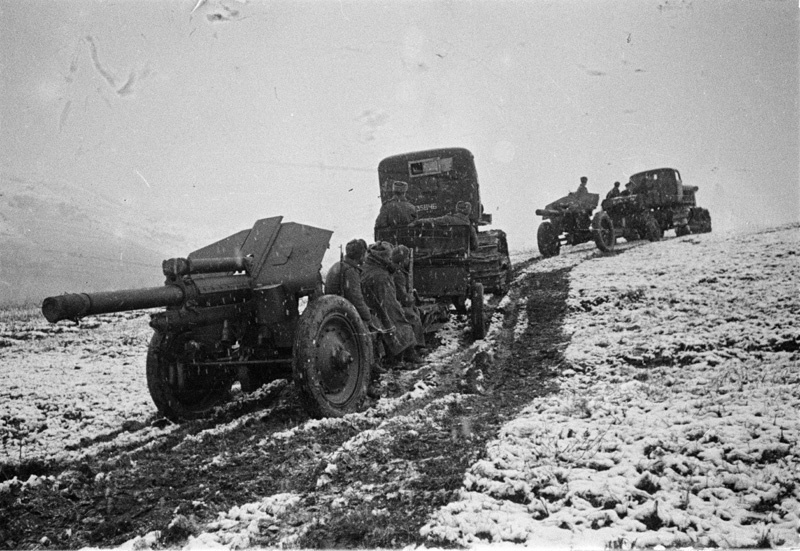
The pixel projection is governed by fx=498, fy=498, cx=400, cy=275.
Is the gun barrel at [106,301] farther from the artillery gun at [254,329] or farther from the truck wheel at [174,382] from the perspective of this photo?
the truck wheel at [174,382]

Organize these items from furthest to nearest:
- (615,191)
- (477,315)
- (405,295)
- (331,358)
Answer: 1. (615,191)
2. (477,315)
3. (405,295)
4. (331,358)

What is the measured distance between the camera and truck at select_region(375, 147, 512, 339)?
26.6 ft

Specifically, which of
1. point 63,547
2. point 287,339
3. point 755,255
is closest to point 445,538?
point 63,547

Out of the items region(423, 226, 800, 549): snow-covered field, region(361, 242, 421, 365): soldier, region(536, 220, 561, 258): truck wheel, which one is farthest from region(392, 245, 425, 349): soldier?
region(536, 220, 561, 258): truck wheel

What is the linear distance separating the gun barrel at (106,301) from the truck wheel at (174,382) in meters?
0.73

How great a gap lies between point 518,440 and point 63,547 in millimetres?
2953

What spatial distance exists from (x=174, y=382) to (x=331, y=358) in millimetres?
1621

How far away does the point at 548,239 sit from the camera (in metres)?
15.8

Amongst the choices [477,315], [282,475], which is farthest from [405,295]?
[282,475]

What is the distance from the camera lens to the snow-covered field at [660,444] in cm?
258

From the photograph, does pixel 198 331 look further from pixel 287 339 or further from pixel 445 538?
pixel 445 538

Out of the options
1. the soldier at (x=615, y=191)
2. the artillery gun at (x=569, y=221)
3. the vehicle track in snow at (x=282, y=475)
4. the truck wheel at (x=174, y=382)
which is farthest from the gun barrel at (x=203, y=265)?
the soldier at (x=615, y=191)

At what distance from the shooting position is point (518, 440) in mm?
3803

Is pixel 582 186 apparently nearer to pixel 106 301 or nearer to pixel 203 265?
A: pixel 203 265
